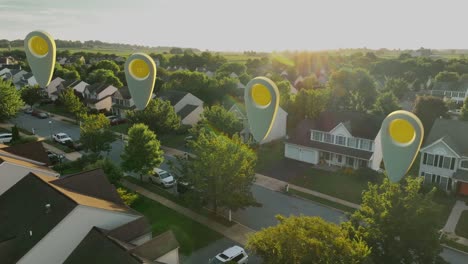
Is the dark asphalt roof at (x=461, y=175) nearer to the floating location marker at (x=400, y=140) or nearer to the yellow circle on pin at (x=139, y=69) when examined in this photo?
the floating location marker at (x=400, y=140)

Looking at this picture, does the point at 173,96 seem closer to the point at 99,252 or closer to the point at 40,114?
the point at 40,114

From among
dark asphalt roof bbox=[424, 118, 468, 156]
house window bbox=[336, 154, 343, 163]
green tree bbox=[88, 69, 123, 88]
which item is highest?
green tree bbox=[88, 69, 123, 88]

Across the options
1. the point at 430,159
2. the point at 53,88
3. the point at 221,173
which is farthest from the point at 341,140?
the point at 53,88

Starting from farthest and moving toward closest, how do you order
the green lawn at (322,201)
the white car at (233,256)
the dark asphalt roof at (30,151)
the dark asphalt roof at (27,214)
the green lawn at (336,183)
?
the green lawn at (336,183) → the dark asphalt roof at (30,151) → the green lawn at (322,201) → the white car at (233,256) → the dark asphalt roof at (27,214)

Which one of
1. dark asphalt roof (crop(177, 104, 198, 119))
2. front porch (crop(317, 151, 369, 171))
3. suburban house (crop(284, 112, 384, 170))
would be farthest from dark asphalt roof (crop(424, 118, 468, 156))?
dark asphalt roof (crop(177, 104, 198, 119))

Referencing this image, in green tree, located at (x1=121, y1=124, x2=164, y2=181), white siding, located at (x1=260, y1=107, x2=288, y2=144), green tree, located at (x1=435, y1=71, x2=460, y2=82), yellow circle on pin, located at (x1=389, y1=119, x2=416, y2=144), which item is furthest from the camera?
green tree, located at (x1=435, y1=71, x2=460, y2=82)

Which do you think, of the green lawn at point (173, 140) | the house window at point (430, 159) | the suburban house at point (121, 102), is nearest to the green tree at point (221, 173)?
the house window at point (430, 159)

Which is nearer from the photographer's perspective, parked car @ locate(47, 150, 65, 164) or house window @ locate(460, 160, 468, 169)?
house window @ locate(460, 160, 468, 169)

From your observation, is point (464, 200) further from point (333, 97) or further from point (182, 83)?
point (182, 83)

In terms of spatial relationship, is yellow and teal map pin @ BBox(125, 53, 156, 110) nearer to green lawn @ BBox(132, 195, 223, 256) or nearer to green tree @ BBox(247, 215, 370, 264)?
green tree @ BBox(247, 215, 370, 264)
